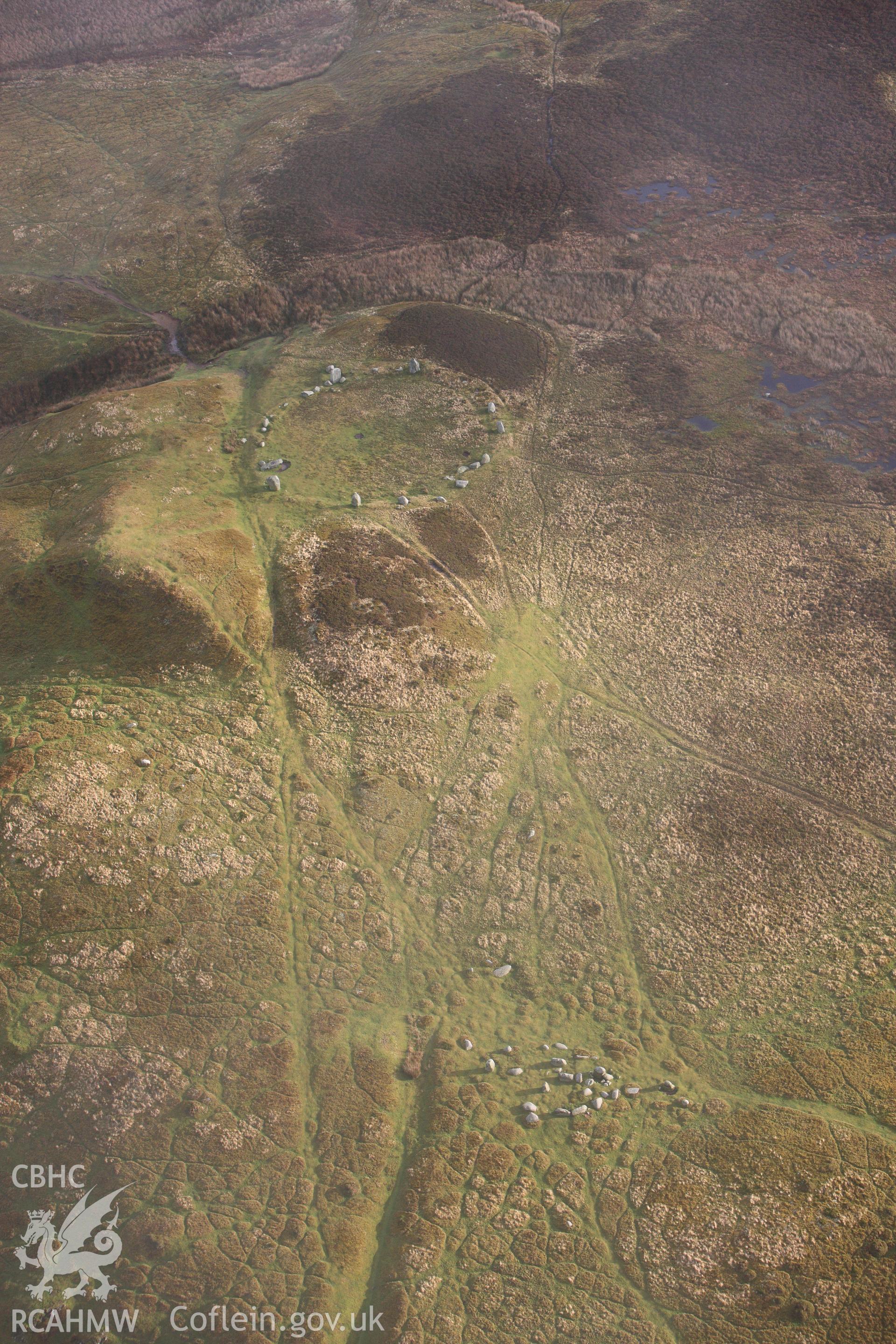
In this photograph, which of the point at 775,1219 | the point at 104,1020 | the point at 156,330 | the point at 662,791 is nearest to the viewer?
the point at 775,1219

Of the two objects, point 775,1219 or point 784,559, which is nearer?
point 775,1219

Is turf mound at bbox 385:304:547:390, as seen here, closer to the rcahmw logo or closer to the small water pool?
the small water pool

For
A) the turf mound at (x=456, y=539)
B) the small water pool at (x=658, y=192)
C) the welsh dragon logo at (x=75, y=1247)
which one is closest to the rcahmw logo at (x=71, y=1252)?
the welsh dragon logo at (x=75, y=1247)

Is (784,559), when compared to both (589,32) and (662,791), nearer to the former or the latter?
(662,791)

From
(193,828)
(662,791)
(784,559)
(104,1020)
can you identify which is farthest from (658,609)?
(104,1020)

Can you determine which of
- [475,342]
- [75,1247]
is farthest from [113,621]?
[475,342]

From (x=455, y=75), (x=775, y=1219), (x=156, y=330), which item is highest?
(x=455, y=75)
